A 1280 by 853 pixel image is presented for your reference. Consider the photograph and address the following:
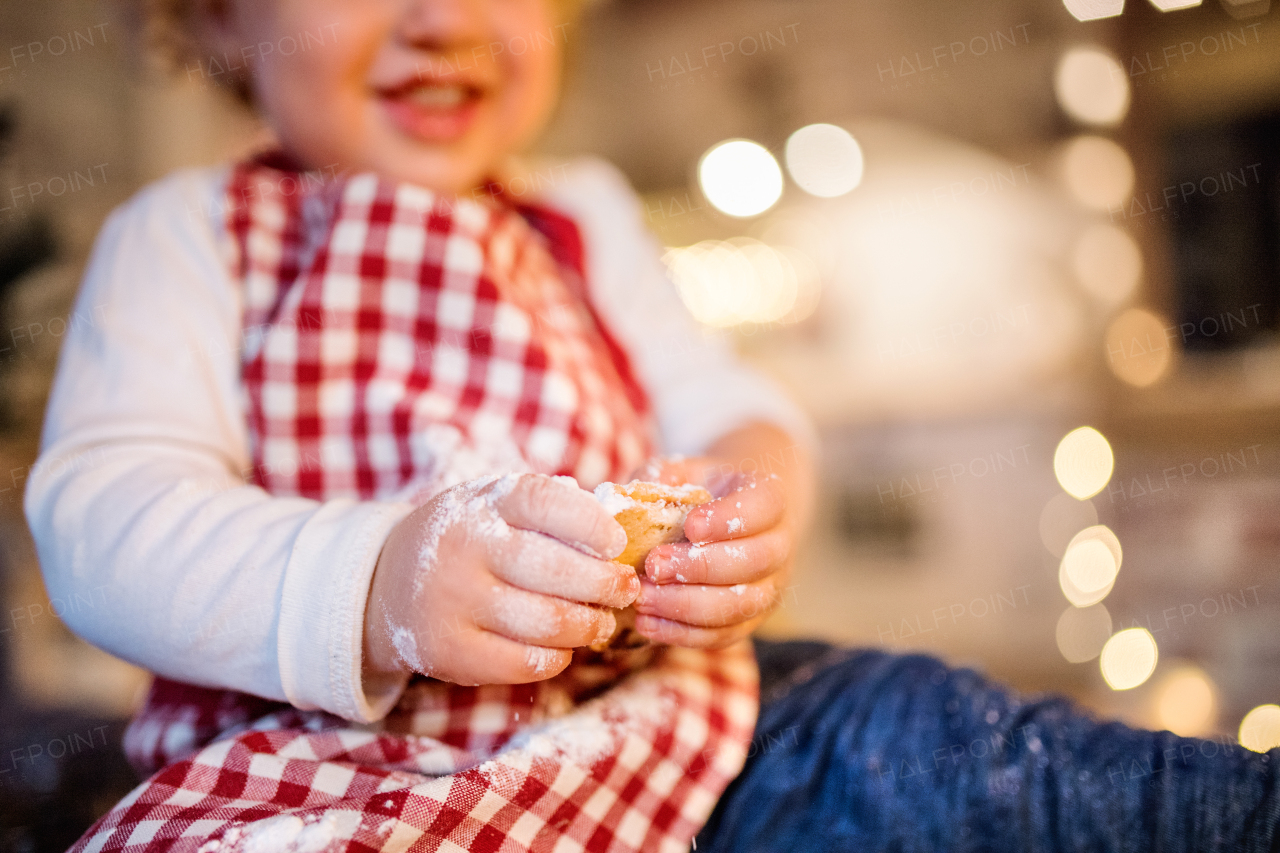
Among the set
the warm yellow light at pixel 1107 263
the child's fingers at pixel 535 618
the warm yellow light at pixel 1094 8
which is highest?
the warm yellow light at pixel 1094 8

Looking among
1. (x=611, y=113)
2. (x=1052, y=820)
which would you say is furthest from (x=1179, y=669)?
(x=611, y=113)

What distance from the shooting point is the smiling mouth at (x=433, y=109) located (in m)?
0.56

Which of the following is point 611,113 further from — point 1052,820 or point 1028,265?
point 1052,820

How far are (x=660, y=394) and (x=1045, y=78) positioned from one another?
138 centimetres

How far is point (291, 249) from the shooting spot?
22.8 inches

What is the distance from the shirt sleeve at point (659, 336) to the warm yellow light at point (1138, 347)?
1106 millimetres

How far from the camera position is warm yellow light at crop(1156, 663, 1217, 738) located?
1.17 metres

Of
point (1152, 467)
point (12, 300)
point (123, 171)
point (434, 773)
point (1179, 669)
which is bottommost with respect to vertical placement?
point (1179, 669)

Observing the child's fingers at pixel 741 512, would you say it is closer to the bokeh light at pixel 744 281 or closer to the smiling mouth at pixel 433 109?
the smiling mouth at pixel 433 109

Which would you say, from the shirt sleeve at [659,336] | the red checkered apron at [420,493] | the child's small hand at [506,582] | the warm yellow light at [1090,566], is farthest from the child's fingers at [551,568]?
the warm yellow light at [1090,566]

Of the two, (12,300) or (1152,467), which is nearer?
(12,300)

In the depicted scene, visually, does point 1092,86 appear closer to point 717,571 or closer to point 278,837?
point 717,571

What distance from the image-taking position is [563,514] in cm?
34

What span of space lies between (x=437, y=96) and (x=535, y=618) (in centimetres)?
41
